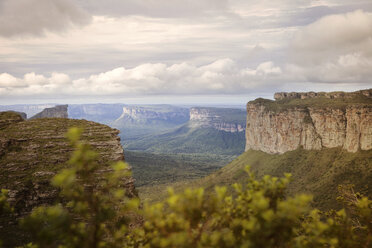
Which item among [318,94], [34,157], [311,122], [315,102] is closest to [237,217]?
[34,157]

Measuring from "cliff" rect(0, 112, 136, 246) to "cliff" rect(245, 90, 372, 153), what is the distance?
77.8 metres

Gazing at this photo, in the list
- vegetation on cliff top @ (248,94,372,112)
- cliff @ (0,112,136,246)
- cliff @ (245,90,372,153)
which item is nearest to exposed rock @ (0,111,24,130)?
cliff @ (0,112,136,246)

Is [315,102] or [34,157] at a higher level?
[315,102]

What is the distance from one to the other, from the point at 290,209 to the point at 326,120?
10399 centimetres

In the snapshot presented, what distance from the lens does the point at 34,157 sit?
47000 millimetres

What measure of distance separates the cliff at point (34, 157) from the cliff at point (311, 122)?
3061 inches

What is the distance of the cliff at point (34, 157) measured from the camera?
41188 mm

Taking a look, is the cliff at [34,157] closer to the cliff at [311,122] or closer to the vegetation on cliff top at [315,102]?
the cliff at [311,122]

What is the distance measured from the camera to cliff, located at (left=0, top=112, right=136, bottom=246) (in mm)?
41188

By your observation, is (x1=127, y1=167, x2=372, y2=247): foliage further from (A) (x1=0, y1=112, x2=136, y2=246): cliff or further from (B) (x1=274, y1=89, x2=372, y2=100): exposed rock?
(B) (x1=274, y1=89, x2=372, y2=100): exposed rock

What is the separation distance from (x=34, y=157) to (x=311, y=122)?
101 m

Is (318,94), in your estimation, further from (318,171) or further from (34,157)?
(34,157)

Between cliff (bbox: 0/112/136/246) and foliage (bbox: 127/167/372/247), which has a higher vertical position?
foliage (bbox: 127/167/372/247)

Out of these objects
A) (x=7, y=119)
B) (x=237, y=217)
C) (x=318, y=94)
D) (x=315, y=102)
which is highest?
(x=318, y=94)
